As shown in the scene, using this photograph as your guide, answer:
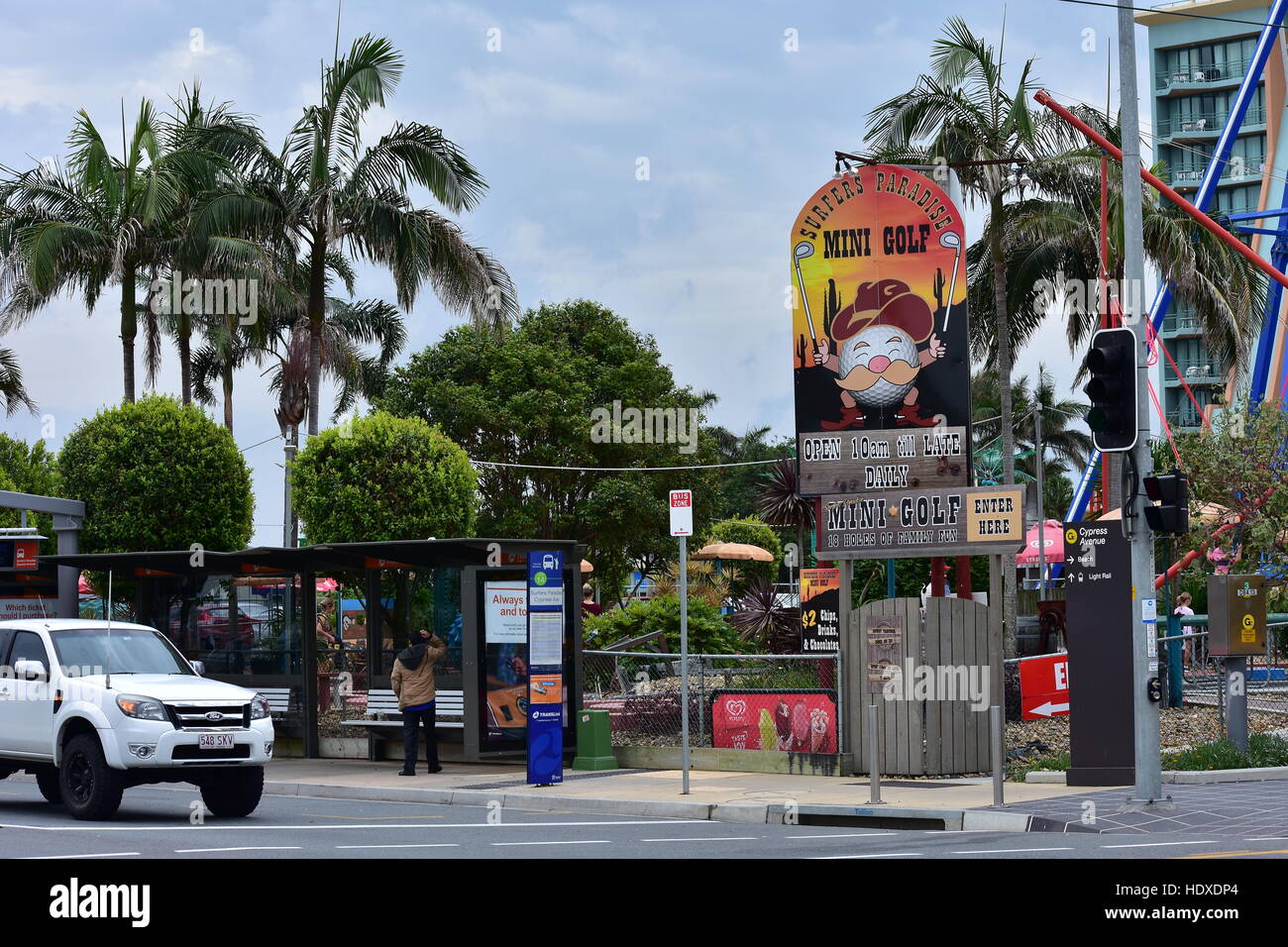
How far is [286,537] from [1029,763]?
2295 centimetres

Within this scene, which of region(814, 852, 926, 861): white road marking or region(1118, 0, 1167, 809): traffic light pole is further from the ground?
region(1118, 0, 1167, 809): traffic light pole

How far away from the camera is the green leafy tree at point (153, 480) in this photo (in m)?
28.5

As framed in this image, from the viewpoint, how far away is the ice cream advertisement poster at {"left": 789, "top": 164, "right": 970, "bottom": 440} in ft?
64.1

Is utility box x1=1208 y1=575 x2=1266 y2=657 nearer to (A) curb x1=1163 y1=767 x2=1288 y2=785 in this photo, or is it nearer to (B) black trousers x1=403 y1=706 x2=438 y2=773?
(A) curb x1=1163 y1=767 x2=1288 y2=785

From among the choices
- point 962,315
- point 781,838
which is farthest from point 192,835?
point 962,315

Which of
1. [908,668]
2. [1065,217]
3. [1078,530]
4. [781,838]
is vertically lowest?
[781,838]

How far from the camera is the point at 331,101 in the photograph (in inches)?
1112

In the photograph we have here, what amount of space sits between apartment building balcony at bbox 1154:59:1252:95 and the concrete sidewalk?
76120 millimetres

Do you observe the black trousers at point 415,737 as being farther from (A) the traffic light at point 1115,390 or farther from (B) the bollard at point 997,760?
(A) the traffic light at point 1115,390

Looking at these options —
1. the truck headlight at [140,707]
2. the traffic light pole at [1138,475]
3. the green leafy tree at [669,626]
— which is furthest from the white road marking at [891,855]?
the green leafy tree at [669,626]

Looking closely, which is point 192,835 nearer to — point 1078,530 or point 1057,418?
point 1078,530

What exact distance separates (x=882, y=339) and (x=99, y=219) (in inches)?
781

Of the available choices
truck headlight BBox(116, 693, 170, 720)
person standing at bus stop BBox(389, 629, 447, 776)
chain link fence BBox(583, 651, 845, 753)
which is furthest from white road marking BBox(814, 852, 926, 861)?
person standing at bus stop BBox(389, 629, 447, 776)
